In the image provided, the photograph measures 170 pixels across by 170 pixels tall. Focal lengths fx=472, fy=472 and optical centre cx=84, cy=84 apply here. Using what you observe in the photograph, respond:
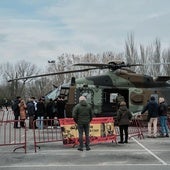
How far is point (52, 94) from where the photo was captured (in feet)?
90.8

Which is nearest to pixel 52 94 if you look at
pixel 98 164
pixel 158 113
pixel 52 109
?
pixel 52 109

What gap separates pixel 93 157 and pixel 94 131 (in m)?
3.47

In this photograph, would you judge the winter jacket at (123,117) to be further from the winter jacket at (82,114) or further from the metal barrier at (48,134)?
the metal barrier at (48,134)

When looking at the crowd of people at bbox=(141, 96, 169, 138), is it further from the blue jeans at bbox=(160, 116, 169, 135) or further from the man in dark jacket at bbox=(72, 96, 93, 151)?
the man in dark jacket at bbox=(72, 96, 93, 151)

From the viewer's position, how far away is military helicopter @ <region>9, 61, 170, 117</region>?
24.5m

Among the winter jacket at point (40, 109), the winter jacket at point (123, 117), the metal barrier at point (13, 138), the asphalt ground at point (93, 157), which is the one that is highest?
the winter jacket at point (40, 109)

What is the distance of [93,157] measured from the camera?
13258 millimetres

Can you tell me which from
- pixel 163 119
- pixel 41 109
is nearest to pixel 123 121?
pixel 163 119

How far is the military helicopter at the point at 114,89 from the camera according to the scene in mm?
24500

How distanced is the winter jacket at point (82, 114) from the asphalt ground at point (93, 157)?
37.0 inches

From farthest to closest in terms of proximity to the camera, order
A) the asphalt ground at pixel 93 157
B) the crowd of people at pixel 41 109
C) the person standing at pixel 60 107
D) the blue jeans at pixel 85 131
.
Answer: the person standing at pixel 60 107
the crowd of people at pixel 41 109
the blue jeans at pixel 85 131
the asphalt ground at pixel 93 157

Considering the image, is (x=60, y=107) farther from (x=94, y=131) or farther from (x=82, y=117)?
(x=82, y=117)

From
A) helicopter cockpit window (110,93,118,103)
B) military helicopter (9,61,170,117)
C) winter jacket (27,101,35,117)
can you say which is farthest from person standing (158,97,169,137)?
winter jacket (27,101,35,117)

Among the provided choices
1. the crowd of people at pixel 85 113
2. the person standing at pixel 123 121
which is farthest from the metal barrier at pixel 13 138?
the person standing at pixel 123 121
